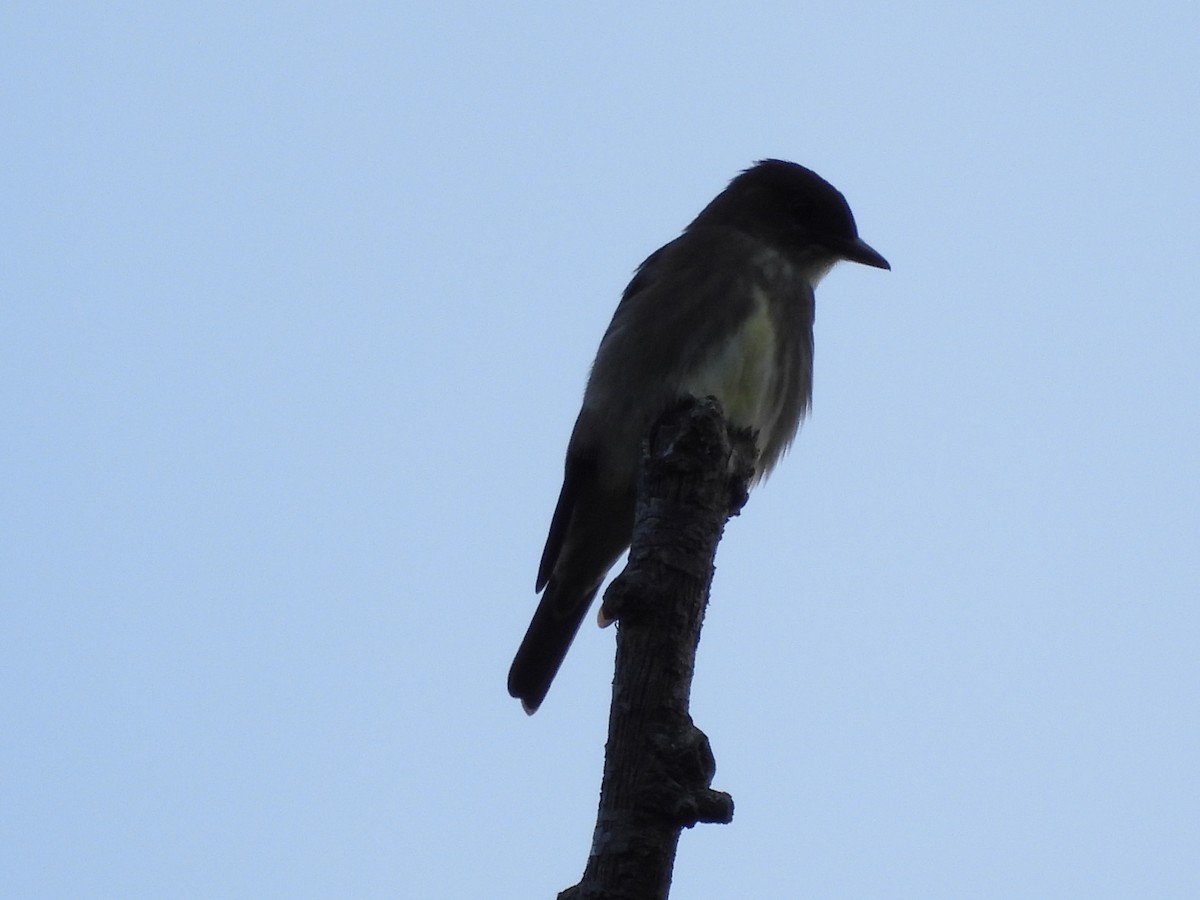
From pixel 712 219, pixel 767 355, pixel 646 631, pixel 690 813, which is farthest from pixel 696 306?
pixel 690 813

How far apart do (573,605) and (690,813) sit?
3704mm

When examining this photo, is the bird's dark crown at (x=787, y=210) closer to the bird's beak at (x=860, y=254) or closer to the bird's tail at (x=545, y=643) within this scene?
the bird's beak at (x=860, y=254)

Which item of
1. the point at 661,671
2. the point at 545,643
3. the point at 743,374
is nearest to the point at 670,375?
the point at 743,374

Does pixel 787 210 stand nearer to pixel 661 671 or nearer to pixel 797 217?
pixel 797 217

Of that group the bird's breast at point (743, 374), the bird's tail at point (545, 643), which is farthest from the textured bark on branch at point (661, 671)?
the bird's tail at point (545, 643)

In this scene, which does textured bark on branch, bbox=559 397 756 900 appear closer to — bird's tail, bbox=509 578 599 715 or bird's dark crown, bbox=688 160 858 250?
bird's tail, bbox=509 578 599 715

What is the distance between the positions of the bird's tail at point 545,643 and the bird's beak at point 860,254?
2048mm

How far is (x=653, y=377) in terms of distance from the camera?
252 inches

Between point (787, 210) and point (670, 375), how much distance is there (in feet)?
5.59

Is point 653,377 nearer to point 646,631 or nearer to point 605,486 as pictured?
point 605,486

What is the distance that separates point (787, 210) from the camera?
7688 millimetres

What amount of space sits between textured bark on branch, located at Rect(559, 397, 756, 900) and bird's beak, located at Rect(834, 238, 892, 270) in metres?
3.31

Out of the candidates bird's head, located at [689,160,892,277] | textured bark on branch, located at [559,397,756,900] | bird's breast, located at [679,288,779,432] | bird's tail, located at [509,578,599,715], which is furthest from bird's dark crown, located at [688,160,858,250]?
textured bark on branch, located at [559,397,756,900]

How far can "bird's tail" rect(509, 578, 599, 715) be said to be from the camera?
6.79 metres
